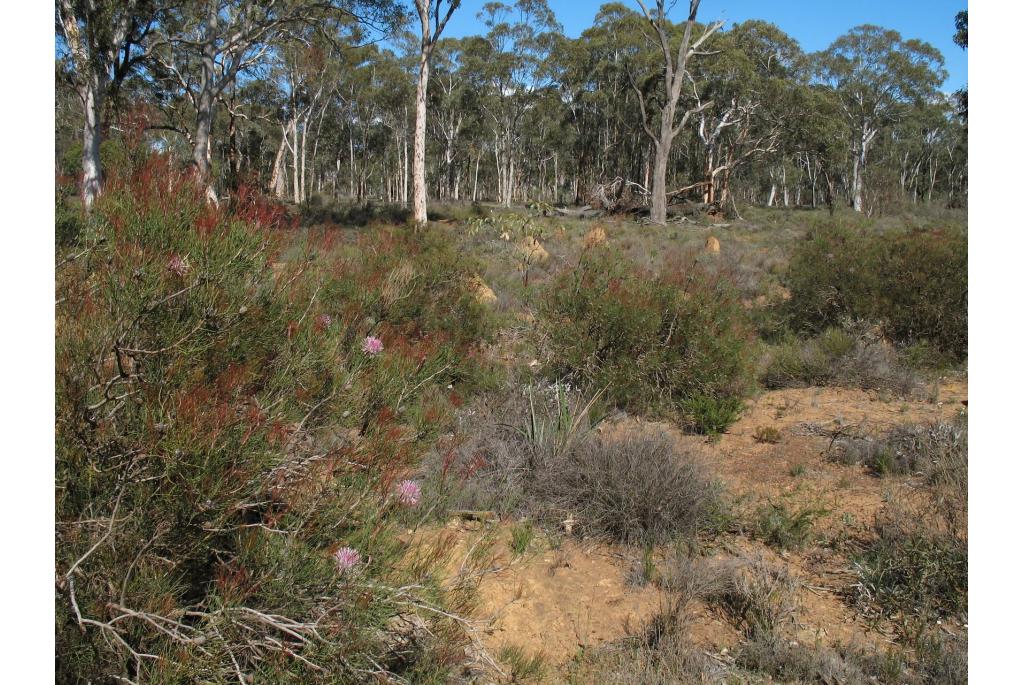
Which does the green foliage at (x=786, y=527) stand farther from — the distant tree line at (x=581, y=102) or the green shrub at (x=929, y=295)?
the distant tree line at (x=581, y=102)

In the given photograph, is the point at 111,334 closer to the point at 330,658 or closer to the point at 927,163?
the point at 330,658

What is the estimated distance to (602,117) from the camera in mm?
40812

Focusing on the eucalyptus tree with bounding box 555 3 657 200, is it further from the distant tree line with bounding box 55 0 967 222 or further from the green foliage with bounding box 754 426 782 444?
the green foliage with bounding box 754 426 782 444

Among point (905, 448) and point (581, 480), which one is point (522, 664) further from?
point (905, 448)

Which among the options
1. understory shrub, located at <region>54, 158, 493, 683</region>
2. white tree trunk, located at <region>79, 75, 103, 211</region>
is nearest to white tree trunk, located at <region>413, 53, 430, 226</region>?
white tree trunk, located at <region>79, 75, 103, 211</region>

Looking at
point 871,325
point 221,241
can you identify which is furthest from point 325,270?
point 871,325

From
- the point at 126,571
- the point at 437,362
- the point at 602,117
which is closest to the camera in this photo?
the point at 126,571

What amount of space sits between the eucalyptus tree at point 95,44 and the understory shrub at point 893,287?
468 inches

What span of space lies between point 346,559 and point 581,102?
3959 cm

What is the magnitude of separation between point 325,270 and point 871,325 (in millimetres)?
7218

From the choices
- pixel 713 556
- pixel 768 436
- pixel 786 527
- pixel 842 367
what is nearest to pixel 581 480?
pixel 713 556

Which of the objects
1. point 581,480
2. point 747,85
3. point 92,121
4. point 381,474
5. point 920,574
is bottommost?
point 920,574

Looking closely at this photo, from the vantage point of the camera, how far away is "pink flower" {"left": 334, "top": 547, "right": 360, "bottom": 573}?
2.05 m

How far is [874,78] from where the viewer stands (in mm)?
38531
